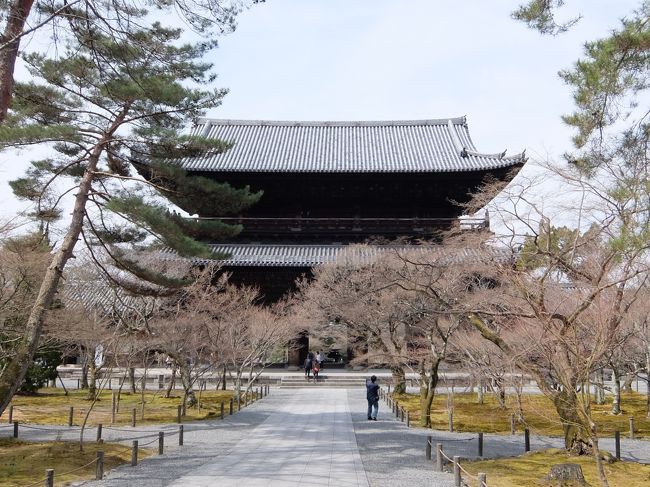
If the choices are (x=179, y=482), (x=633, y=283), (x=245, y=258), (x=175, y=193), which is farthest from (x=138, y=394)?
(x=633, y=283)

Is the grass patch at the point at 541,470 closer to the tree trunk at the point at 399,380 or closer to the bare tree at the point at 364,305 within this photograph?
the bare tree at the point at 364,305

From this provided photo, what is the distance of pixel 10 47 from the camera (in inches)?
355

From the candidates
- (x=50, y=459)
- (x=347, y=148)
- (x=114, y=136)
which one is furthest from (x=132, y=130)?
(x=347, y=148)

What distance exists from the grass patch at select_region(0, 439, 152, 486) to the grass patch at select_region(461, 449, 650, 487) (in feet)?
22.7

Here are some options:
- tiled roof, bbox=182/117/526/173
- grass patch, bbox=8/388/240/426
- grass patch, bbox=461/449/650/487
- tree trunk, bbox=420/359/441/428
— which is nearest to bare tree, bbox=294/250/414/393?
tree trunk, bbox=420/359/441/428

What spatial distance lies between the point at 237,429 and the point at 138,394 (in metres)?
10.6

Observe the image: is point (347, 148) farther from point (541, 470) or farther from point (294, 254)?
point (541, 470)

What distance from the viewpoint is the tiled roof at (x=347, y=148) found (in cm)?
2773

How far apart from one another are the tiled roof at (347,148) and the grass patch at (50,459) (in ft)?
48.2

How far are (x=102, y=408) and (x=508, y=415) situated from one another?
1366 cm

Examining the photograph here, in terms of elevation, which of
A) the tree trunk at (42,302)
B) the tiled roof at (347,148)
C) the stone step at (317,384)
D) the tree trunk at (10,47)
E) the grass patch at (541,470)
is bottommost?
the stone step at (317,384)

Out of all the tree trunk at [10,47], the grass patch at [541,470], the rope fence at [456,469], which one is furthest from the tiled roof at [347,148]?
the rope fence at [456,469]

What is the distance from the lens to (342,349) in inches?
1287

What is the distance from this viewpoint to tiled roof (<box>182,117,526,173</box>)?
91.0 feet
